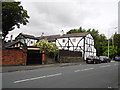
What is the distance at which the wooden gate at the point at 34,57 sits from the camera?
21.4 m

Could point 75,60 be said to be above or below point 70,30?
below

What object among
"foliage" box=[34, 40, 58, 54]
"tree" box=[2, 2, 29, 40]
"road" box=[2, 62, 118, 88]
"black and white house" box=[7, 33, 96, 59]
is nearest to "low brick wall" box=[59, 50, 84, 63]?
"foliage" box=[34, 40, 58, 54]

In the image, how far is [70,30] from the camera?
70812 mm

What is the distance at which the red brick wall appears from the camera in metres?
18.0

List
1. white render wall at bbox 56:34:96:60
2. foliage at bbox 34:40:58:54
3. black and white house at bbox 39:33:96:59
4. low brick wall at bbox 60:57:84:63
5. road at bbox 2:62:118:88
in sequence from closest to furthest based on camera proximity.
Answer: road at bbox 2:62:118:88 → foliage at bbox 34:40:58:54 → low brick wall at bbox 60:57:84:63 → black and white house at bbox 39:33:96:59 → white render wall at bbox 56:34:96:60

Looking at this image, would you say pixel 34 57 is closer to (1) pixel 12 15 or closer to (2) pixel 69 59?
(2) pixel 69 59

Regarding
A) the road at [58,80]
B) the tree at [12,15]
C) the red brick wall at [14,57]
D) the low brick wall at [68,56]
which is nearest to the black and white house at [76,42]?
the low brick wall at [68,56]

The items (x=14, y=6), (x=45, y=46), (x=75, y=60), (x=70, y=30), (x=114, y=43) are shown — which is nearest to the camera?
(x=45, y=46)

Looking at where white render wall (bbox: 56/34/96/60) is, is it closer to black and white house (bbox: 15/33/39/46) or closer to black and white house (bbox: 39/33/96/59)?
black and white house (bbox: 39/33/96/59)

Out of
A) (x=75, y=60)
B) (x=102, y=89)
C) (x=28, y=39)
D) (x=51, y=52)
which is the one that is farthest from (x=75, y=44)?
(x=102, y=89)

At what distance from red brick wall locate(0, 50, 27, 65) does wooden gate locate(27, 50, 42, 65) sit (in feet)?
3.54

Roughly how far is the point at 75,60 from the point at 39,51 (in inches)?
465

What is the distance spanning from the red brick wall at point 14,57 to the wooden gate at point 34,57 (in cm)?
108

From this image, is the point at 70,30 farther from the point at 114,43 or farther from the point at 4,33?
the point at 4,33
